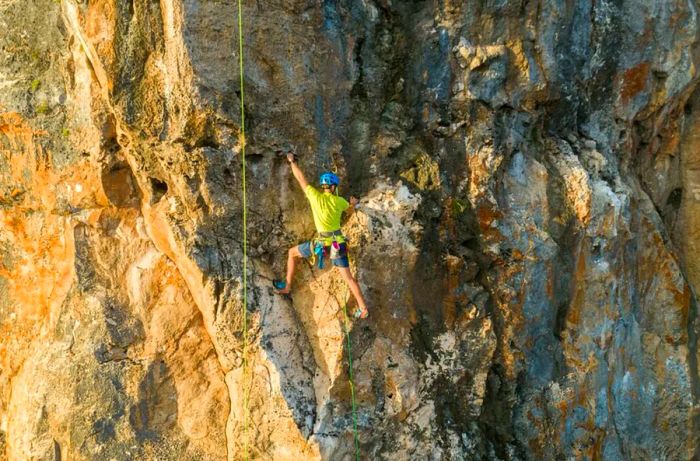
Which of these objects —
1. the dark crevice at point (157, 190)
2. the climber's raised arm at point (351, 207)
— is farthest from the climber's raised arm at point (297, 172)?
the dark crevice at point (157, 190)

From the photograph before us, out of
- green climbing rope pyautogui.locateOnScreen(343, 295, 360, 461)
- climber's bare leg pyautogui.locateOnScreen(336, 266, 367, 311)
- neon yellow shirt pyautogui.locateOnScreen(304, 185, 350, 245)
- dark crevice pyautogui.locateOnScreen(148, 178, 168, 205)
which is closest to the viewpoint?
neon yellow shirt pyautogui.locateOnScreen(304, 185, 350, 245)

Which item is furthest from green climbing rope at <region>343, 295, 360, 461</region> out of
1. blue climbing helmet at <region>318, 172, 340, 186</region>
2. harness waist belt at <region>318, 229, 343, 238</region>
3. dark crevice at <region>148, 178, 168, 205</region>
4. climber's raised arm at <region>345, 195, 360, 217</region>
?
dark crevice at <region>148, 178, 168, 205</region>

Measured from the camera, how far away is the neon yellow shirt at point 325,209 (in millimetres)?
8969

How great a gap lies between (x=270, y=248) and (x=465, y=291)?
9.18 ft

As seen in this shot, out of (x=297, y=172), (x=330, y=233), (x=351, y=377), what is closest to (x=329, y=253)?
(x=330, y=233)


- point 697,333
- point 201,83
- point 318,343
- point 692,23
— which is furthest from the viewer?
point 697,333

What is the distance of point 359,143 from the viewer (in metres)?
9.77

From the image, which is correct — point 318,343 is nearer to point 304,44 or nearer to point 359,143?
point 359,143

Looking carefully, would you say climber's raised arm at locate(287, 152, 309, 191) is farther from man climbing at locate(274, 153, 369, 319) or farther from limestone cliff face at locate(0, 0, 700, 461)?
limestone cliff face at locate(0, 0, 700, 461)

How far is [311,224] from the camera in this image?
9.61 metres

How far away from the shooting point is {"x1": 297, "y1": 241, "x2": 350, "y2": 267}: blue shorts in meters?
9.06

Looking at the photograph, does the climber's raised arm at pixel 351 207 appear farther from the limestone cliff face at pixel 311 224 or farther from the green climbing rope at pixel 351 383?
the green climbing rope at pixel 351 383

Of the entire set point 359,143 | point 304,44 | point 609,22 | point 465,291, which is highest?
point 609,22

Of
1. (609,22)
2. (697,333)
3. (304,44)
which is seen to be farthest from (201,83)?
(697,333)
